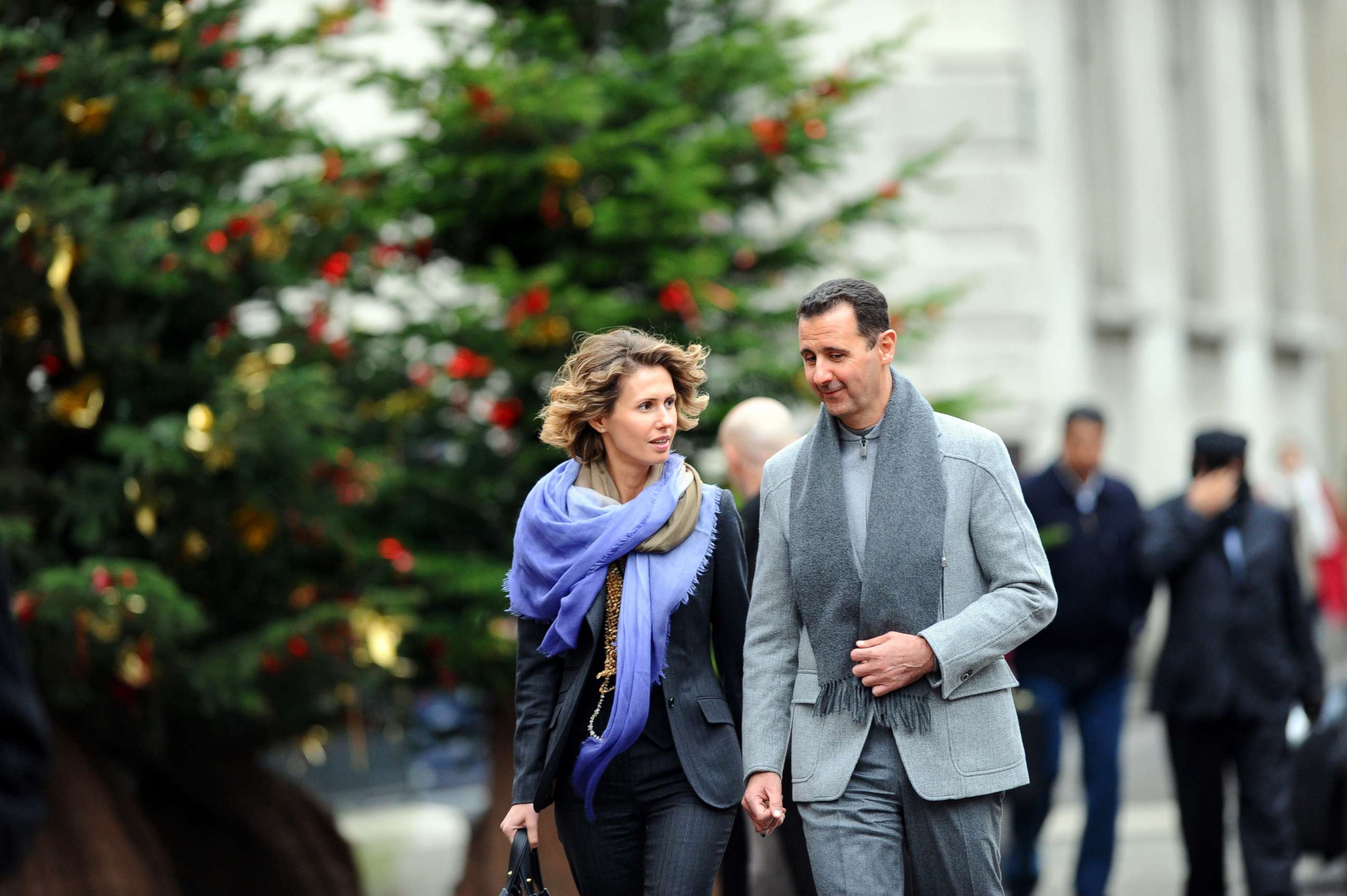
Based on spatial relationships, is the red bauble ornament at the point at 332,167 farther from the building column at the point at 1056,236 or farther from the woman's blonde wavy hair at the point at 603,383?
the building column at the point at 1056,236

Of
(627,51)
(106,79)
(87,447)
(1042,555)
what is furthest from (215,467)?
(1042,555)

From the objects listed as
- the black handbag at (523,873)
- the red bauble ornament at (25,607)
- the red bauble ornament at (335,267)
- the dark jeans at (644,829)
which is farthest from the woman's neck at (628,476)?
the red bauble ornament at (335,267)

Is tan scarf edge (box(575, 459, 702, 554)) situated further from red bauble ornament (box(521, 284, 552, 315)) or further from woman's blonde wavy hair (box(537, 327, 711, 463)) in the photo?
red bauble ornament (box(521, 284, 552, 315))

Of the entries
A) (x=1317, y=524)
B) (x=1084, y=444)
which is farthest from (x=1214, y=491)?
(x=1317, y=524)

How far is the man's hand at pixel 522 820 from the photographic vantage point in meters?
4.37

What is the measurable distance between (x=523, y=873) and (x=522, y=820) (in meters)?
0.13

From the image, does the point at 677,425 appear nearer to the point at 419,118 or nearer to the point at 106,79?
the point at 106,79

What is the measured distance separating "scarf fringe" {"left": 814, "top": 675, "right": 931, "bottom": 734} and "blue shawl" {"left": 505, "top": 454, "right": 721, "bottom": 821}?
461mm

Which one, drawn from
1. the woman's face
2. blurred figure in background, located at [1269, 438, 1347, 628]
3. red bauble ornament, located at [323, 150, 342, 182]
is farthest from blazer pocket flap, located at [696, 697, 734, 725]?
blurred figure in background, located at [1269, 438, 1347, 628]

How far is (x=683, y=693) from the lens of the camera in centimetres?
441

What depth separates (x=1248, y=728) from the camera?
7.57 metres

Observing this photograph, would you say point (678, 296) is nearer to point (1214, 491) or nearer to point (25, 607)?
point (1214, 491)

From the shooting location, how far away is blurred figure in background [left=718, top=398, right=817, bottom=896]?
225 inches

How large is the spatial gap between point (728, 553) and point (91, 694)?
4342mm
